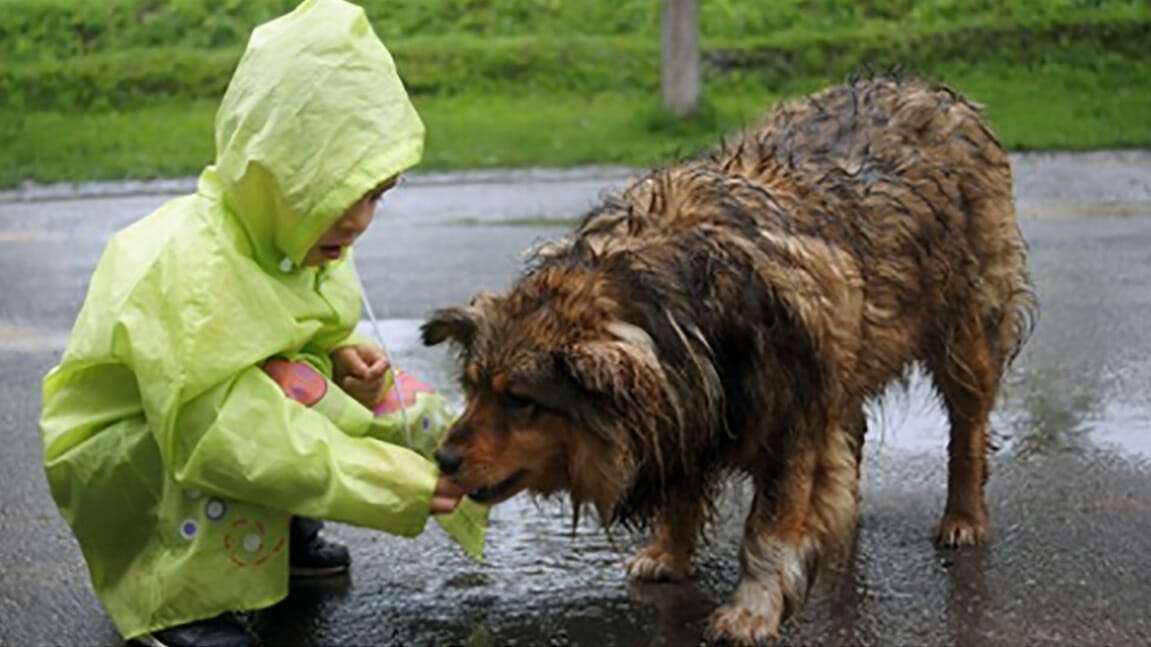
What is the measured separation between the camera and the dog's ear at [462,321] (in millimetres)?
4137

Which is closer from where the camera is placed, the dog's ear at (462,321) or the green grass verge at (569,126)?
the dog's ear at (462,321)

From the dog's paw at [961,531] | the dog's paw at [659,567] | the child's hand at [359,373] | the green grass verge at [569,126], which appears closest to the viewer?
the child's hand at [359,373]

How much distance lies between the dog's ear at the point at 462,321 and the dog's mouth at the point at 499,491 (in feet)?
1.09

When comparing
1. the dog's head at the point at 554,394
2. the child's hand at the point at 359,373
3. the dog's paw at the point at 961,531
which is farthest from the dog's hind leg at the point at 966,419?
the child's hand at the point at 359,373

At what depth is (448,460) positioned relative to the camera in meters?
4.10

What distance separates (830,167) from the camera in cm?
481

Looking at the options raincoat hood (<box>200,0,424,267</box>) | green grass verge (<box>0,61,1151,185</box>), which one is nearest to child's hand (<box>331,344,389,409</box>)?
raincoat hood (<box>200,0,424,267</box>)

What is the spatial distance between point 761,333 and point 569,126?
11.5 m

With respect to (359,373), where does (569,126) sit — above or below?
below

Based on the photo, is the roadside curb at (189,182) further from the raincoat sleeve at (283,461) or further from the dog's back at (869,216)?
the raincoat sleeve at (283,461)

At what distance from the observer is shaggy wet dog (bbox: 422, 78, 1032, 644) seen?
13.2ft

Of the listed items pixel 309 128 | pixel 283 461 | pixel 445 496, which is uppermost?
pixel 309 128

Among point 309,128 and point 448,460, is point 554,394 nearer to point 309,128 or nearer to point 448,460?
point 448,460

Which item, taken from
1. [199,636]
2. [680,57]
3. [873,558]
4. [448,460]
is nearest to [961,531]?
[873,558]
